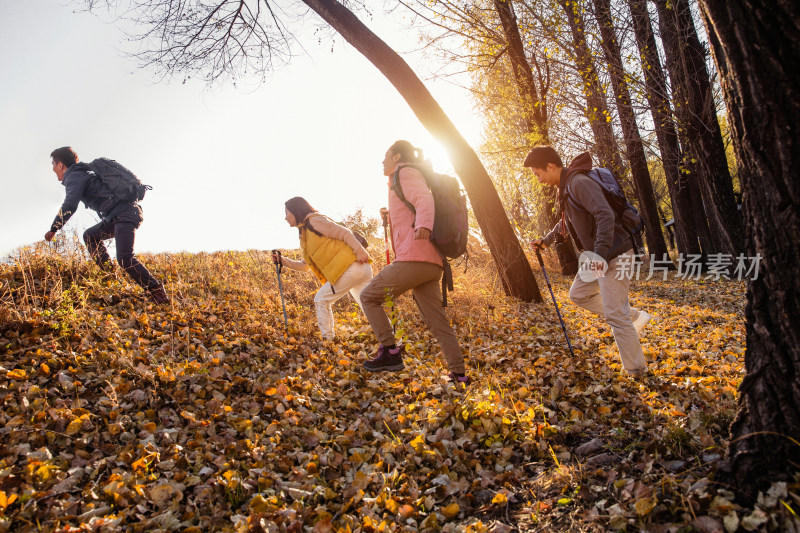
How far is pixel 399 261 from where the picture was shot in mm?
4340

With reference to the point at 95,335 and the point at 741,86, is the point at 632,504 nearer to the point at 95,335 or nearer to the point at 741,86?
the point at 741,86

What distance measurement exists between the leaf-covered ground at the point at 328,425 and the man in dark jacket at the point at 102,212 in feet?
1.09

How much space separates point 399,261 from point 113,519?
9.13 feet

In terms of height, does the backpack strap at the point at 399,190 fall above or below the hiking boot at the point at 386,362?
above

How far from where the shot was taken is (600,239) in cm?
435

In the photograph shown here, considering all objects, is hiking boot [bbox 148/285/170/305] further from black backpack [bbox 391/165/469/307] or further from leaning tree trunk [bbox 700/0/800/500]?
leaning tree trunk [bbox 700/0/800/500]

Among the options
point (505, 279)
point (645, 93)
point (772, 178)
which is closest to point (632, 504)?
point (772, 178)

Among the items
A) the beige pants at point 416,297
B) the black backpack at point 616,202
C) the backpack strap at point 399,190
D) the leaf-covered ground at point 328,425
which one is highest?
the backpack strap at point 399,190

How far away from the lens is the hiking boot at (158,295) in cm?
661

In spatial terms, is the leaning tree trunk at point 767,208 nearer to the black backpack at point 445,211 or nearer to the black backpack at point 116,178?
the black backpack at point 445,211

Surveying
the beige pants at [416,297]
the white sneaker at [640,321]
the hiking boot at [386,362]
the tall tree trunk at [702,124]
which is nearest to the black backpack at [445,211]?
the beige pants at [416,297]

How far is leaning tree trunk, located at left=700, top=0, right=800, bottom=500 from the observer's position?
1.98 metres

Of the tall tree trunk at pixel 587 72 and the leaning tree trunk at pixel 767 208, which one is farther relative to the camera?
the tall tree trunk at pixel 587 72

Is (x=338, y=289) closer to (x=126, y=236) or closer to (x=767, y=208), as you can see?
(x=126, y=236)
